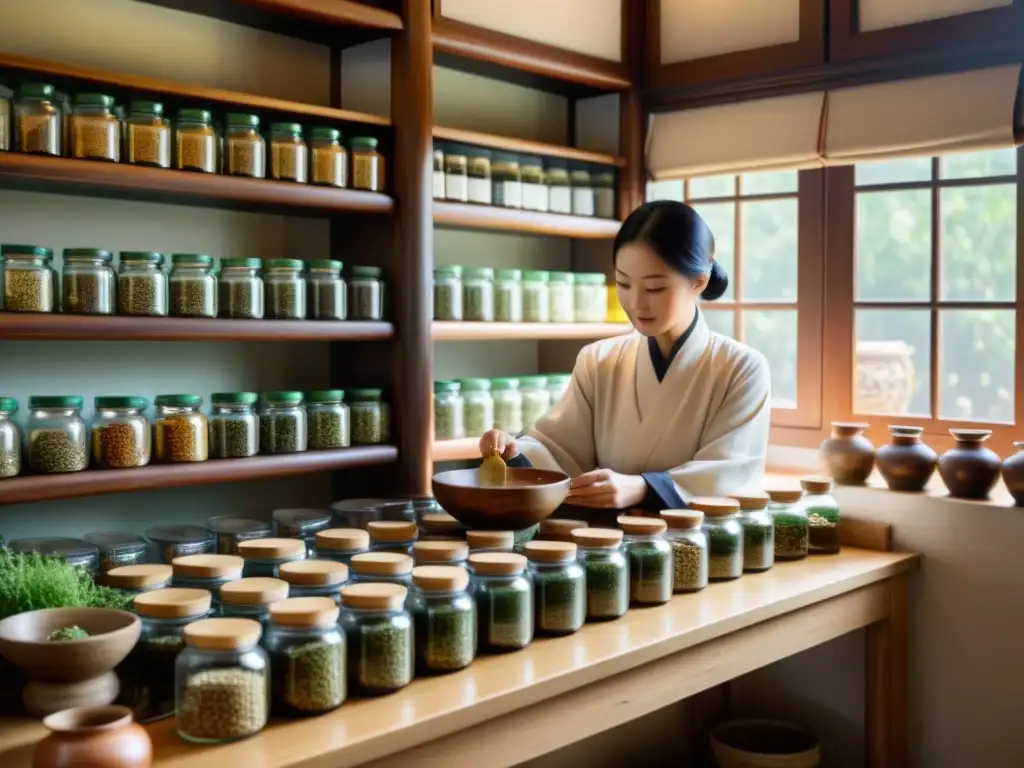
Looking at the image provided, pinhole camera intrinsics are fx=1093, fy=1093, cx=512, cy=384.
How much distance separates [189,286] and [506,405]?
42.4 inches

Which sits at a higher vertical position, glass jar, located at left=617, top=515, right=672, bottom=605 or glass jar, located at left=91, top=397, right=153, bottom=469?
glass jar, located at left=91, top=397, right=153, bottom=469

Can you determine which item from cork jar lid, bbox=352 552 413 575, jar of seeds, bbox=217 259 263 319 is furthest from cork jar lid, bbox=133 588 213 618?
jar of seeds, bbox=217 259 263 319

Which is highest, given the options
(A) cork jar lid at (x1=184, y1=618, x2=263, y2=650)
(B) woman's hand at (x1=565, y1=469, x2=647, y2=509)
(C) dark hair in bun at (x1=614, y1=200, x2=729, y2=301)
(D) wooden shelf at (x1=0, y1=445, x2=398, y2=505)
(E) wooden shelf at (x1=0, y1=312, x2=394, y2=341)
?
(C) dark hair in bun at (x1=614, y1=200, x2=729, y2=301)

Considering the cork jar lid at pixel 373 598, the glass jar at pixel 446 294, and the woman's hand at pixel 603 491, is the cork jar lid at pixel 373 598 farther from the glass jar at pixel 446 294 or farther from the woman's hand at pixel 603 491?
the glass jar at pixel 446 294

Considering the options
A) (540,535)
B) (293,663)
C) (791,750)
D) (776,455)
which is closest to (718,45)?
(776,455)

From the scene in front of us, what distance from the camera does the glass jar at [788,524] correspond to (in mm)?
2580

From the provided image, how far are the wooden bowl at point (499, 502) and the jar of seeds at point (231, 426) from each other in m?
0.50

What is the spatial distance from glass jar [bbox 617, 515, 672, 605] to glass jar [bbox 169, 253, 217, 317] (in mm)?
1033

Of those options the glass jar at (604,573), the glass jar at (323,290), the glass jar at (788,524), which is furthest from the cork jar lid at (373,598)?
the glass jar at (788,524)

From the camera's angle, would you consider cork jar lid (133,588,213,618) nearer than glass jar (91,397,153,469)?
Yes

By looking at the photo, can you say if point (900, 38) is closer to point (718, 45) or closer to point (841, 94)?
point (841, 94)

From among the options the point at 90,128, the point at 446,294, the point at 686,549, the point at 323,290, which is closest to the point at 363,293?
the point at 323,290

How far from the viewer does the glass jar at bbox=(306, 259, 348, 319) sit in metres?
2.63

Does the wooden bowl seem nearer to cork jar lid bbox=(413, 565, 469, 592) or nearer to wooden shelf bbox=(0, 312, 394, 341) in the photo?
cork jar lid bbox=(413, 565, 469, 592)
